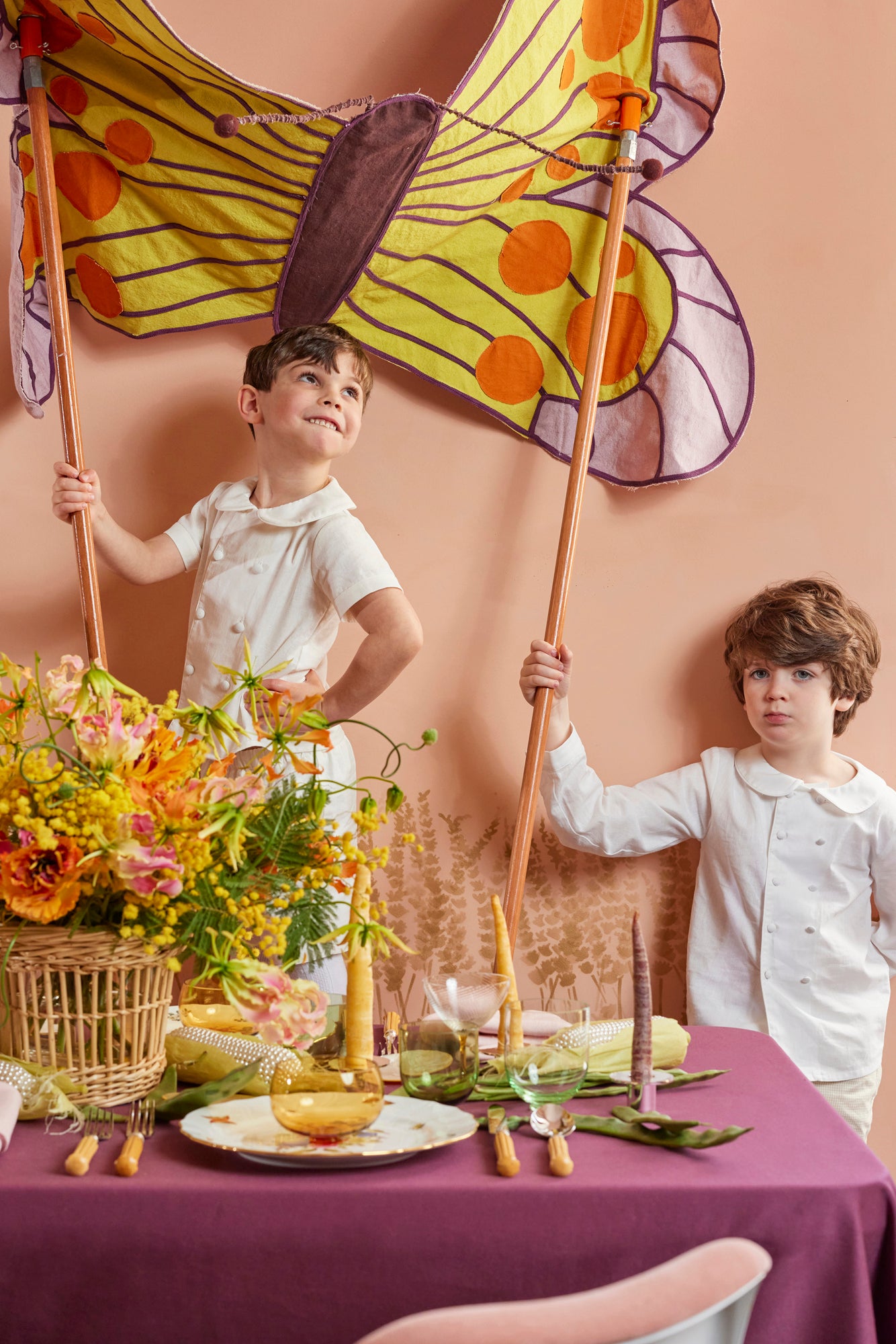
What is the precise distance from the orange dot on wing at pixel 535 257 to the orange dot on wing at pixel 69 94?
1.92 ft

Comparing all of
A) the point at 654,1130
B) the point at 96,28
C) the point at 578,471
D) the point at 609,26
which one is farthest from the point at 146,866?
the point at 609,26

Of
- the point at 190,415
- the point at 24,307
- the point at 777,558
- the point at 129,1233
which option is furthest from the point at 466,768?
the point at 129,1233

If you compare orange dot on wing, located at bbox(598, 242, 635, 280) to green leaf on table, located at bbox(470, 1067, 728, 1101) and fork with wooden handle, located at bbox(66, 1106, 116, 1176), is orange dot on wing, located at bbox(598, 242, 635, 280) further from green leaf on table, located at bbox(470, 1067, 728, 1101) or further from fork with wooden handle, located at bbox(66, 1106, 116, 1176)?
fork with wooden handle, located at bbox(66, 1106, 116, 1176)

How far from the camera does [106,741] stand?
855 millimetres

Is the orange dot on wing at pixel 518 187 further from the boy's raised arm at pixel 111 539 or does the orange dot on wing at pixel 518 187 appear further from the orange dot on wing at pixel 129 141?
the boy's raised arm at pixel 111 539

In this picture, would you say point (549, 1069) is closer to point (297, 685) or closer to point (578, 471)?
point (297, 685)

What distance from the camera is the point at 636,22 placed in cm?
150

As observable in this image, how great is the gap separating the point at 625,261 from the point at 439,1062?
1183 millimetres

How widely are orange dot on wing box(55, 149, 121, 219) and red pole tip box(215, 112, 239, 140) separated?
1.10ft

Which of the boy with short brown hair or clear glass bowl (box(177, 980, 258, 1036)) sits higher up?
the boy with short brown hair

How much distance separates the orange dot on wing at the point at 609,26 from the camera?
1469mm

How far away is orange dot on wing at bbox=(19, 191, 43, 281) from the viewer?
1.51m

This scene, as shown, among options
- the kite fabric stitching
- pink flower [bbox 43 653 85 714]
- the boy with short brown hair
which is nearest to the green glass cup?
pink flower [bbox 43 653 85 714]

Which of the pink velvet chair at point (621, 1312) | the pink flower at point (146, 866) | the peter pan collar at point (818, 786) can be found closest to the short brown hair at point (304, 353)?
the peter pan collar at point (818, 786)
